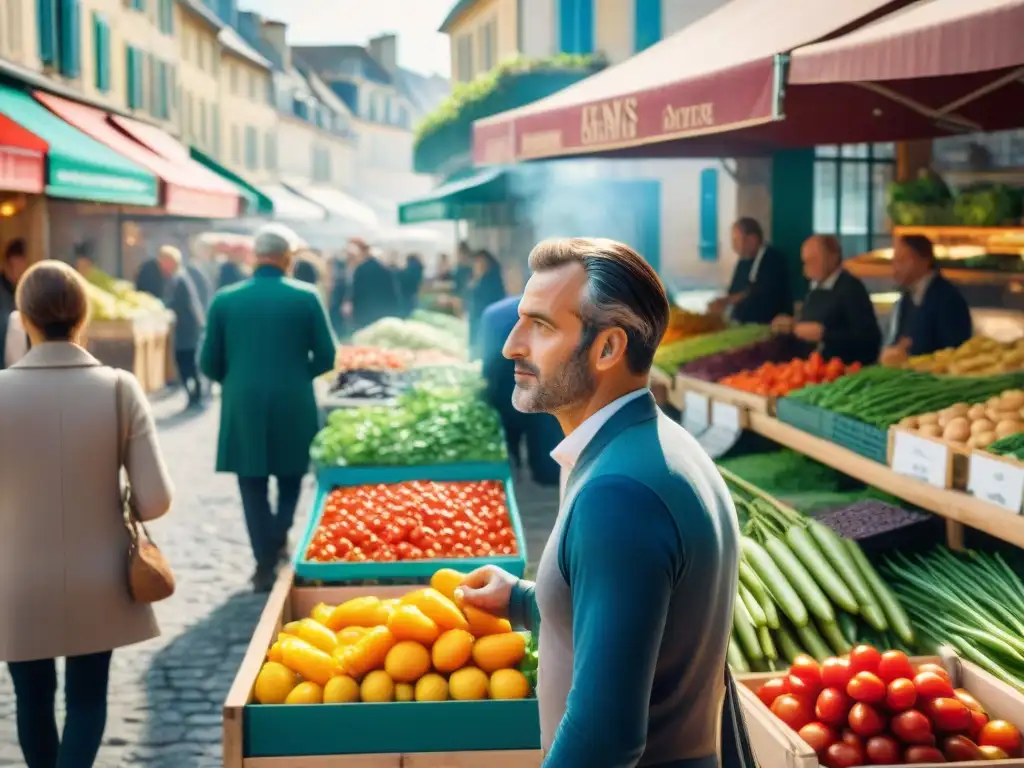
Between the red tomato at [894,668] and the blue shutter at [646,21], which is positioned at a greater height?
the blue shutter at [646,21]

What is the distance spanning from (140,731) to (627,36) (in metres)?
25.6

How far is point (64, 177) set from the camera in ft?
38.9

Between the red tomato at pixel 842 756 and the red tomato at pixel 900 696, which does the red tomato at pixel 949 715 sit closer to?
the red tomato at pixel 900 696

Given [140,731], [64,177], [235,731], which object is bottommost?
[140,731]

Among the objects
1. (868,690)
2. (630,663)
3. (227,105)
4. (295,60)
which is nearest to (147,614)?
(868,690)

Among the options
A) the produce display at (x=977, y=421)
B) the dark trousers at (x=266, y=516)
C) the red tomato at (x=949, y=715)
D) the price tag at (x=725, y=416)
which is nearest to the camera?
→ the red tomato at (x=949, y=715)

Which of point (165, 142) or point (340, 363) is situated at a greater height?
point (165, 142)

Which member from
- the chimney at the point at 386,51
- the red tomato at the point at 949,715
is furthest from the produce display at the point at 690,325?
the chimney at the point at 386,51

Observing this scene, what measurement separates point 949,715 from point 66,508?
9.38ft

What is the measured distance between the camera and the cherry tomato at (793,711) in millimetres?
3740

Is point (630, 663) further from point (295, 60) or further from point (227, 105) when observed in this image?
point (295, 60)

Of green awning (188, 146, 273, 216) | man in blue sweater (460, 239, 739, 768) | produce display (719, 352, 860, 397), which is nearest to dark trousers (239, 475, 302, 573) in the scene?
produce display (719, 352, 860, 397)

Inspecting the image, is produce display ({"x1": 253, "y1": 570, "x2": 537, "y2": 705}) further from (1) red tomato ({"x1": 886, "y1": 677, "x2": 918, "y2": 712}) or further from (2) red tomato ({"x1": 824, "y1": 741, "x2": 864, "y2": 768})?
(1) red tomato ({"x1": 886, "y1": 677, "x2": 918, "y2": 712})

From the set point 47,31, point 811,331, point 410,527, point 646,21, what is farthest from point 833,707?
point 646,21
